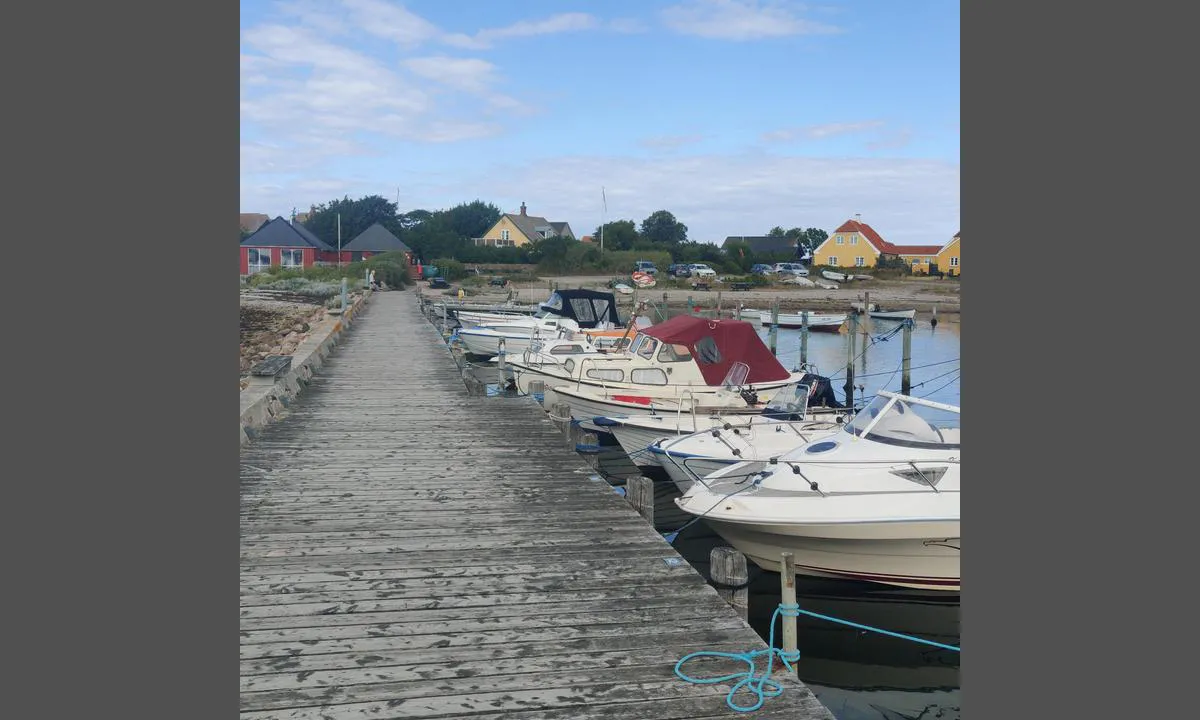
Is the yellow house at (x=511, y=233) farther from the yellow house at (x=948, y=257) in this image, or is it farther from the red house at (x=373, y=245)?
the yellow house at (x=948, y=257)

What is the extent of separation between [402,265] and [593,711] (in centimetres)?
6034

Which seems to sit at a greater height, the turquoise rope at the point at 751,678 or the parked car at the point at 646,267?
the parked car at the point at 646,267

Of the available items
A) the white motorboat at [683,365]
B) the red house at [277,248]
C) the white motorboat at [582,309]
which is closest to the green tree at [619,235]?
the red house at [277,248]

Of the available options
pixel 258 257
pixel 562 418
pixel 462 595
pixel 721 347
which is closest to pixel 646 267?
pixel 258 257

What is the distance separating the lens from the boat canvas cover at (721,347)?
1920cm

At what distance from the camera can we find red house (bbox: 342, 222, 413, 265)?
7819 cm

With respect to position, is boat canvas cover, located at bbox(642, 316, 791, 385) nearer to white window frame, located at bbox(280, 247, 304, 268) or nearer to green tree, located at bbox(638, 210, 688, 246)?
white window frame, located at bbox(280, 247, 304, 268)

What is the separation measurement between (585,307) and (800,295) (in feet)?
135

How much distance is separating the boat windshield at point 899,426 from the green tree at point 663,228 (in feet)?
293

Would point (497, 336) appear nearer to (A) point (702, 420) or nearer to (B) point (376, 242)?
(A) point (702, 420)

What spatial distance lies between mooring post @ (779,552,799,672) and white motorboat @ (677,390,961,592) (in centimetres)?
405

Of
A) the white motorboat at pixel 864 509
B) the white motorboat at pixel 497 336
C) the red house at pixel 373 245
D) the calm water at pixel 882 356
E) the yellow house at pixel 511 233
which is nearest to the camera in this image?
the white motorboat at pixel 864 509

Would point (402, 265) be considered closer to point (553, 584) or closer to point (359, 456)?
point (359, 456)

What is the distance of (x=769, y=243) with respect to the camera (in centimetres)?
10688
